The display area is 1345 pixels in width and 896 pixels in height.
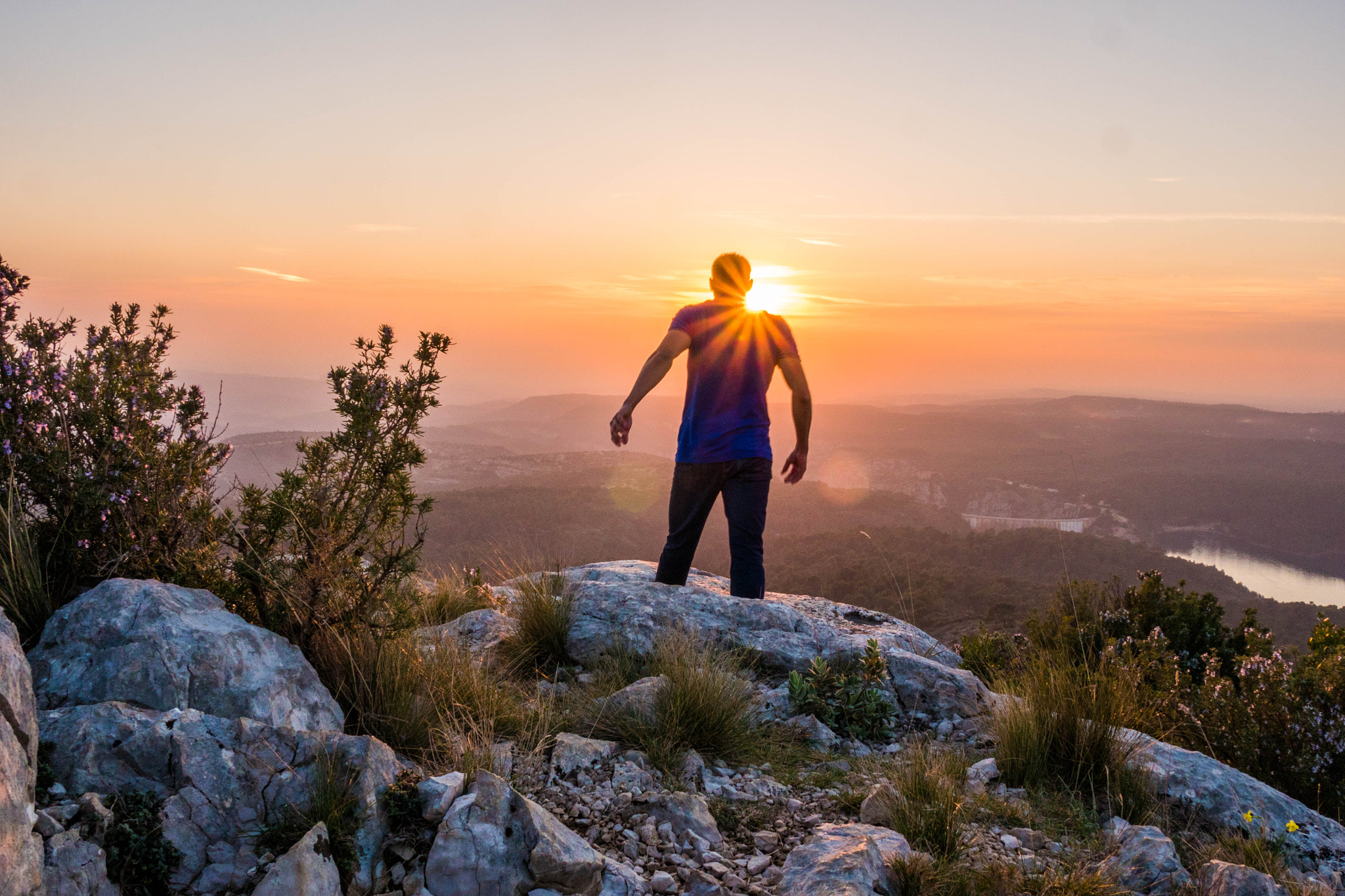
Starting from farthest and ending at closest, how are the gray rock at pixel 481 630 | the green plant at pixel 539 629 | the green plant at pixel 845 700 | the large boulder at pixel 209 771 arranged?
the green plant at pixel 539 629
the gray rock at pixel 481 630
the green plant at pixel 845 700
the large boulder at pixel 209 771

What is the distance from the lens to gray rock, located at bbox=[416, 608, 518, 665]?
4805 mm

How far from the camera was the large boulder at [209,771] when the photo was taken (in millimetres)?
2271

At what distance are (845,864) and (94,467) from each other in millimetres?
3520

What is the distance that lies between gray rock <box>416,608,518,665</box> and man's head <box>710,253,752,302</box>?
2.92 metres

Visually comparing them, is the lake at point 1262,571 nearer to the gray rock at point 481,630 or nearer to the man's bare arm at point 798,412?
the man's bare arm at point 798,412

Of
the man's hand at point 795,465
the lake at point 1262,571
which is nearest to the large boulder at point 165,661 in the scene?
the man's hand at point 795,465

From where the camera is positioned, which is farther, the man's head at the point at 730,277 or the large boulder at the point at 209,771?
the man's head at the point at 730,277

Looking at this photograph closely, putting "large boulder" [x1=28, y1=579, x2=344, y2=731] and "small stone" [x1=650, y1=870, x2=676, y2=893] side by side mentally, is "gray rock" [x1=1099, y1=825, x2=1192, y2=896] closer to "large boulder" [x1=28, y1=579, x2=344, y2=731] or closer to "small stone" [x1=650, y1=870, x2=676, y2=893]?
"small stone" [x1=650, y1=870, x2=676, y2=893]

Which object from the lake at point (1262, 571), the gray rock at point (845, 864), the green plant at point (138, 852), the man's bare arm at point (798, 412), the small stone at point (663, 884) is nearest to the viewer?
the green plant at point (138, 852)

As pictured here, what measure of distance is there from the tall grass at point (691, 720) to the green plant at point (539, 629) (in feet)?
4.40

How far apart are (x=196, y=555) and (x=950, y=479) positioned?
253 feet

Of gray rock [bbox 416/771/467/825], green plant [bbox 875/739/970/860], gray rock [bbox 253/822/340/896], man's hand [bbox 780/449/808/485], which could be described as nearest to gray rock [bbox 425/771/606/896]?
gray rock [bbox 416/771/467/825]

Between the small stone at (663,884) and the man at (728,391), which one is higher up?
the man at (728,391)

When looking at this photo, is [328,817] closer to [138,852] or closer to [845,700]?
[138,852]
